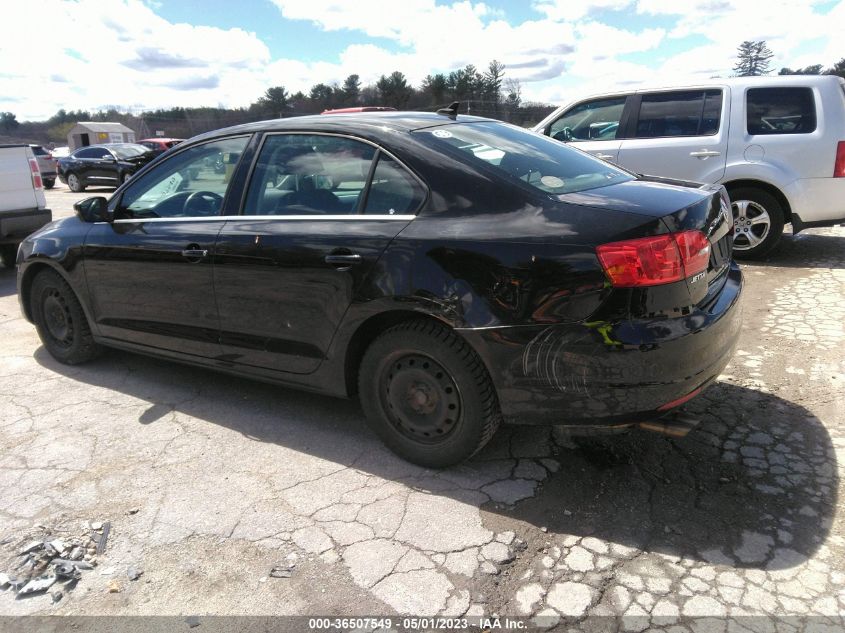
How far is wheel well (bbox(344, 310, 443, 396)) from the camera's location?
294 cm

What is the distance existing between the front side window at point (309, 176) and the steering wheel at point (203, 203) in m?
0.25

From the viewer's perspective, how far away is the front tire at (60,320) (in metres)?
4.52

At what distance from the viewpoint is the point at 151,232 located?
3.86 meters

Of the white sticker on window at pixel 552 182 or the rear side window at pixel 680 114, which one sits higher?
the rear side window at pixel 680 114

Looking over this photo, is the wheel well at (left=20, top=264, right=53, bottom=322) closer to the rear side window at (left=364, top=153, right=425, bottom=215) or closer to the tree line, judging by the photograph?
the rear side window at (left=364, top=153, right=425, bottom=215)

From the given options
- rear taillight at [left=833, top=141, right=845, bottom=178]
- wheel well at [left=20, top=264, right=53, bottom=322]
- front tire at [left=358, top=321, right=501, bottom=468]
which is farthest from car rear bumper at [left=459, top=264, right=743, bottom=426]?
rear taillight at [left=833, top=141, right=845, bottom=178]

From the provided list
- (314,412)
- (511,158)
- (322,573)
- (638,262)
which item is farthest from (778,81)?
(322,573)

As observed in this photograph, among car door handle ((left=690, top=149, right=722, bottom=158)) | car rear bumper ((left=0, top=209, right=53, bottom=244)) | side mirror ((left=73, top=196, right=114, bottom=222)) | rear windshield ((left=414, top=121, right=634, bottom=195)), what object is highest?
rear windshield ((left=414, top=121, right=634, bottom=195))

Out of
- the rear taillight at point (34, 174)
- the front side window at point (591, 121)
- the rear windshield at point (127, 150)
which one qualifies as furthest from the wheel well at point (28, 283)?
the rear windshield at point (127, 150)

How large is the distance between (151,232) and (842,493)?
12.6 ft

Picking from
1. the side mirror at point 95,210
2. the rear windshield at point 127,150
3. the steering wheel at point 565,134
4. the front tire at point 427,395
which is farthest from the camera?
the rear windshield at point 127,150

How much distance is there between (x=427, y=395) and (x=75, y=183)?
20972 millimetres

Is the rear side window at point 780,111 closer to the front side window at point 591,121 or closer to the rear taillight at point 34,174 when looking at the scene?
the front side window at point 591,121

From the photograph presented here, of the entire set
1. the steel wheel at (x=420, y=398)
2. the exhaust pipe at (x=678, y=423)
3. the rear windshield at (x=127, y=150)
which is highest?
the rear windshield at (x=127, y=150)
